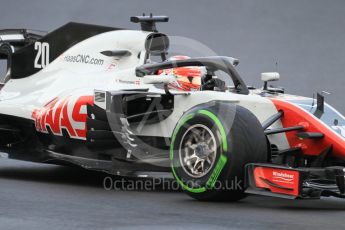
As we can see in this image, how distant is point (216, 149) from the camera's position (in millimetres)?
8812

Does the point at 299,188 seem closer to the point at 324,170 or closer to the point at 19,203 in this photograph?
the point at 324,170

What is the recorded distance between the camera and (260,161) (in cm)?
880

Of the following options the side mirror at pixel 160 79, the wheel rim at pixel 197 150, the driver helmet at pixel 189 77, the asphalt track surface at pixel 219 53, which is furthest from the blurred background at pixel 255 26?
the wheel rim at pixel 197 150

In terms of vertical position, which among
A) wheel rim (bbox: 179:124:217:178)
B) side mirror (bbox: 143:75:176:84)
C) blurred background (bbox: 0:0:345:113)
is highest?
blurred background (bbox: 0:0:345:113)

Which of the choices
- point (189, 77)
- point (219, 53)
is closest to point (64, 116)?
point (189, 77)

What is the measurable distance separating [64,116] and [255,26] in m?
9.43

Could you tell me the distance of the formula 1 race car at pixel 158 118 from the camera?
8766mm

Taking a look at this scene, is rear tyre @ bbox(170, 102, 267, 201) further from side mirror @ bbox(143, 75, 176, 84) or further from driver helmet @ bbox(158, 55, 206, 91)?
driver helmet @ bbox(158, 55, 206, 91)

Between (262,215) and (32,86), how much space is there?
4.71 meters

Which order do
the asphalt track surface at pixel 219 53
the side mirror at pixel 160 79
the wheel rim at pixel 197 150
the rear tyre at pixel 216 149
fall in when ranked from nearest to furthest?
1. the asphalt track surface at pixel 219 53
2. the rear tyre at pixel 216 149
3. the wheel rim at pixel 197 150
4. the side mirror at pixel 160 79

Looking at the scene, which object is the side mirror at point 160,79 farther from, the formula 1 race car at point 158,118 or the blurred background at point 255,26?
the blurred background at point 255,26

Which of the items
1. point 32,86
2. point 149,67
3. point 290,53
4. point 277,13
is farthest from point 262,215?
point 277,13

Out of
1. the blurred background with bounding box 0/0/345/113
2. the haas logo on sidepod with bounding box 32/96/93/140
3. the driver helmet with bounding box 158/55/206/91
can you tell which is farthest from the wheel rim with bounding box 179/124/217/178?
the blurred background with bounding box 0/0/345/113

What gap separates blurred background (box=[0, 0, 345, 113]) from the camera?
18.0 meters
